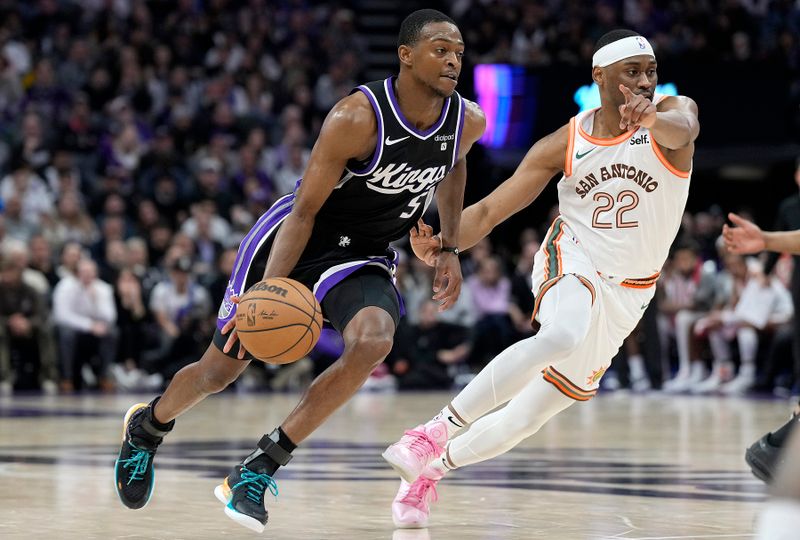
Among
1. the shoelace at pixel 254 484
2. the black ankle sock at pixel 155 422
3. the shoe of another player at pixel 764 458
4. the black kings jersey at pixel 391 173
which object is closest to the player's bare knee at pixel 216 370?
the black ankle sock at pixel 155 422

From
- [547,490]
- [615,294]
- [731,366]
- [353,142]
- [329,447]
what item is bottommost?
[731,366]

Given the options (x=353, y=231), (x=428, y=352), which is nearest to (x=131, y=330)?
(x=428, y=352)

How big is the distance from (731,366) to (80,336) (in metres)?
6.91

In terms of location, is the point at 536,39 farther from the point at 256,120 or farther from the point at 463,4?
the point at 256,120

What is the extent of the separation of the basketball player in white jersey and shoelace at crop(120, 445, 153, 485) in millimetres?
970

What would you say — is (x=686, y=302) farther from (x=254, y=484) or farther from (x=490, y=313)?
(x=254, y=484)

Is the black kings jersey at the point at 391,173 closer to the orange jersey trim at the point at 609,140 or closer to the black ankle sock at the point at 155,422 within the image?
the orange jersey trim at the point at 609,140

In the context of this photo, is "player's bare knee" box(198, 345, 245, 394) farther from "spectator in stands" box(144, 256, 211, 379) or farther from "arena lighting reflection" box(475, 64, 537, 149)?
"arena lighting reflection" box(475, 64, 537, 149)

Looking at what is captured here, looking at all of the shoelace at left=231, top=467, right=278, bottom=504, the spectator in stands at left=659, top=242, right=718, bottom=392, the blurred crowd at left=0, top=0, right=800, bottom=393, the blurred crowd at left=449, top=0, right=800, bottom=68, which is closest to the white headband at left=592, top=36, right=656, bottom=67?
the shoelace at left=231, top=467, right=278, bottom=504

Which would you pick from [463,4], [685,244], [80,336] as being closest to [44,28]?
[80,336]

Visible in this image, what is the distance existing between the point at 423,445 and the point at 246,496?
75cm

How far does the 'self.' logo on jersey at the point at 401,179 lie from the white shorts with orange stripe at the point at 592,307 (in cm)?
63

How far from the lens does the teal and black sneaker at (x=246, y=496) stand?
430 centimetres

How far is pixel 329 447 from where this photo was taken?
A: 775 centimetres
